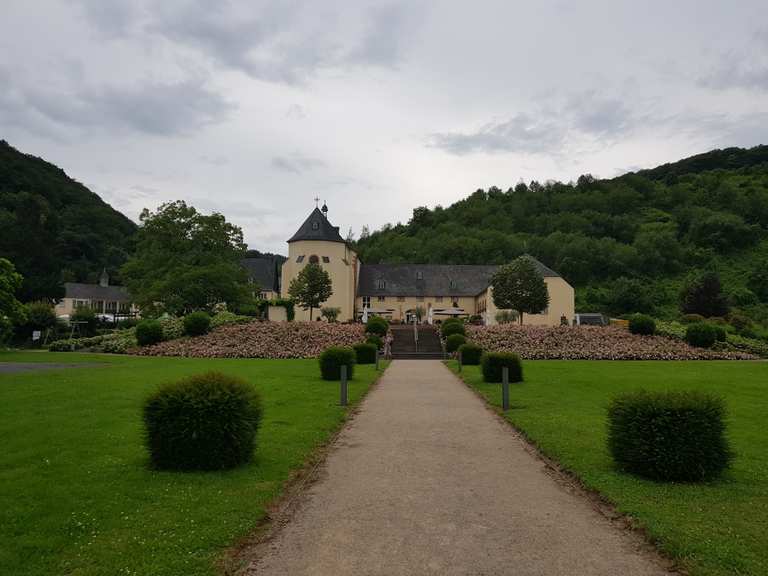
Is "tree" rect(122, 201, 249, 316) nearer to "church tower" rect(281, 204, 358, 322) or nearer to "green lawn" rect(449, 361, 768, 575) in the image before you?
"church tower" rect(281, 204, 358, 322)

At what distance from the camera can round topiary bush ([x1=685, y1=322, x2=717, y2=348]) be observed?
33594 millimetres

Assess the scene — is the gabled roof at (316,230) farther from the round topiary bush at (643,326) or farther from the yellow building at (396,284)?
the round topiary bush at (643,326)

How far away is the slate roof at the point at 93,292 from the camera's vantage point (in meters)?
82.7

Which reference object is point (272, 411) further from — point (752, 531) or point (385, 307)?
point (385, 307)

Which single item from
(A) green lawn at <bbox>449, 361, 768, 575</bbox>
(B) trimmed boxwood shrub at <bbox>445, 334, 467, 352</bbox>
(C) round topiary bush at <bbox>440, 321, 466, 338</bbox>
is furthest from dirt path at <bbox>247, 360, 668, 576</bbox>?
(C) round topiary bush at <bbox>440, 321, 466, 338</bbox>

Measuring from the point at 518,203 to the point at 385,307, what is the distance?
54.2m

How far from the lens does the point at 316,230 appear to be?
62.1 meters

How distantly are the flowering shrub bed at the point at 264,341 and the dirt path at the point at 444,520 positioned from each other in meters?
23.1

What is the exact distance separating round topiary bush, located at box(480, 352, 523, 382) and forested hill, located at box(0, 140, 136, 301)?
59531 mm

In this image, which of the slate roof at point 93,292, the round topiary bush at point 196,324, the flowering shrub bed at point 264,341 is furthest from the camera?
the slate roof at point 93,292

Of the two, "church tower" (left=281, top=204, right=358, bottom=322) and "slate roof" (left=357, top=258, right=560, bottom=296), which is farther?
"slate roof" (left=357, top=258, right=560, bottom=296)

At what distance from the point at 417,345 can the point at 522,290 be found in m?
10.3

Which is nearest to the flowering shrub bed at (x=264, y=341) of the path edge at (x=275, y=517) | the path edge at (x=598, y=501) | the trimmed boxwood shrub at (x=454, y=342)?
the trimmed boxwood shrub at (x=454, y=342)

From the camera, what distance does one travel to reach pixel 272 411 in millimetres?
12656
